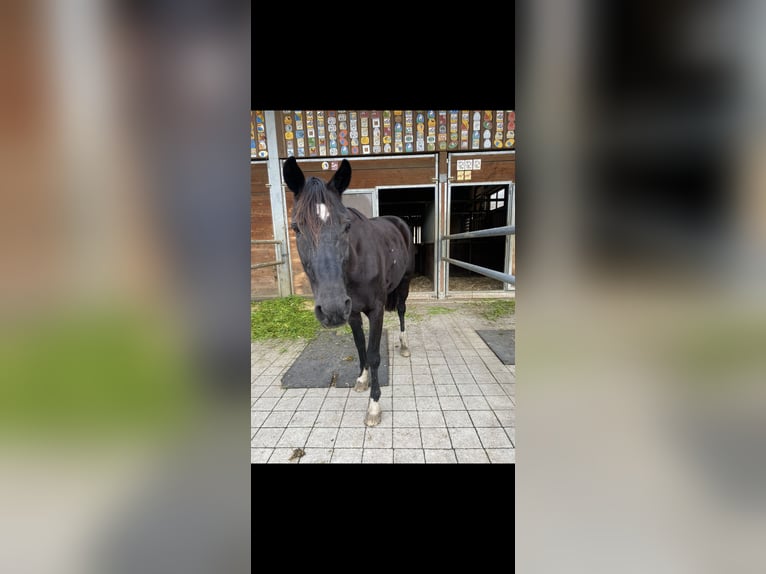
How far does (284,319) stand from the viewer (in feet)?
17.3

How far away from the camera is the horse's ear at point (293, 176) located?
196 cm

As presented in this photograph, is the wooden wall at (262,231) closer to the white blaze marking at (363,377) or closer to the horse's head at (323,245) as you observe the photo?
the white blaze marking at (363,377)

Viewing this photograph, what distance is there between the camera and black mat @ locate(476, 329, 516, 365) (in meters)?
3.46

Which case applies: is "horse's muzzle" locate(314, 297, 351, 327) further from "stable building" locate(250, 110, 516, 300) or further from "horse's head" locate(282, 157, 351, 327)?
"stable building" locate(250, 110, 516, 300)

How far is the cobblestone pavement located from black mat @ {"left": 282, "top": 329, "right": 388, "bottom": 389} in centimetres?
10

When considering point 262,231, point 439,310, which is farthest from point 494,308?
point 262,231

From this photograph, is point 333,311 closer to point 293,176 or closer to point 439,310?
point 293,176

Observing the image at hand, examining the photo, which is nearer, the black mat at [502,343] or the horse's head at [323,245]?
the horse's head at [323,245]

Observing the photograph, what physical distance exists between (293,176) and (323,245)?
0.54 m
